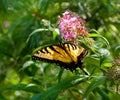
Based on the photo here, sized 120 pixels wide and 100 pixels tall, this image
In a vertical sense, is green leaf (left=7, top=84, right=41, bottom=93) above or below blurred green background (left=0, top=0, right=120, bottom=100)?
below

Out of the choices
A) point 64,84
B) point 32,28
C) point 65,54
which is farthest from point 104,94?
point 32,28

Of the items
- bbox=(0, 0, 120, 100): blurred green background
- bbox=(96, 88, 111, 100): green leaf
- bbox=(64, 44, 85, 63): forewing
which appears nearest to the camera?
bbox=(64, 44, 85, 63): forewing

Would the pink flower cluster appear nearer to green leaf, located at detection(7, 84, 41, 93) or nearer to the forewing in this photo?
the forewing

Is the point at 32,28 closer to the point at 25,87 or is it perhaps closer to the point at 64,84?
Result: the point at 25,87

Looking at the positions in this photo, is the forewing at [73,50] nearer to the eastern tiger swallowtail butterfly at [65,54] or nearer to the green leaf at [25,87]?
the eastern tiger swallowtail butterfly at [65,54]

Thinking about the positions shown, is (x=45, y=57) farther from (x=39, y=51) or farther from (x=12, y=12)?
(x=12, y=12)

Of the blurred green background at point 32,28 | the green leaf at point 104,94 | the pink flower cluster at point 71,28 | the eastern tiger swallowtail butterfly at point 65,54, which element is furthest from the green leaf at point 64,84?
the blurred green background at point 32,28

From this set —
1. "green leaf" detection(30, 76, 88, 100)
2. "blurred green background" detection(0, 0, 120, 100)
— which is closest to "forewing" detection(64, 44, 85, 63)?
"green leaf" detection(30, 76, 88, 100)

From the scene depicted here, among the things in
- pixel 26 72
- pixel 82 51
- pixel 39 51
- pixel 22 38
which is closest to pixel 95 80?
pixel 82 51
